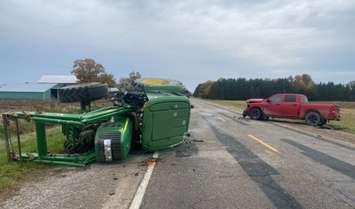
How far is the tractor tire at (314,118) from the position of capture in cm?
2597

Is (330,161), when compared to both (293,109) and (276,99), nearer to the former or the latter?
(293,109)

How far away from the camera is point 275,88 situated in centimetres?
13938

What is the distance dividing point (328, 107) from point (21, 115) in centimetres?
1956

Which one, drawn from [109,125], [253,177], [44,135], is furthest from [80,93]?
[253,177]

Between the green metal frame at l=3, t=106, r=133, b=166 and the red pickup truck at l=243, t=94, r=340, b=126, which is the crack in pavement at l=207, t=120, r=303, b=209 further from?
the red pickup truck at l=243, t=94, r=340, b=126

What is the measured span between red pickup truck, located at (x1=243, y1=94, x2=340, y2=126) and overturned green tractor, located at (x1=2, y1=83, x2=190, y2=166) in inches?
567

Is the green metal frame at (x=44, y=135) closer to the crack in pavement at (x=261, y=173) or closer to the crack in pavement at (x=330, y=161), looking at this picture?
the crack in pavement at (x=261, y=173)

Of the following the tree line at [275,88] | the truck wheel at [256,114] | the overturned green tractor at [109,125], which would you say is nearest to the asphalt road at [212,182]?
the overturned green tractor at [109,125]

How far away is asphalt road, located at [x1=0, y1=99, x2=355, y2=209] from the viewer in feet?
22.6

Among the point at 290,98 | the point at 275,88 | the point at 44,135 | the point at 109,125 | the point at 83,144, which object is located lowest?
the point at 275,88

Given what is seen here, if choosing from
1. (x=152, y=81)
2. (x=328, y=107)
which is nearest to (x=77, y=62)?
(x=328, y=107)

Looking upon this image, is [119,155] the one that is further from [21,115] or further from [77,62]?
[77,62]

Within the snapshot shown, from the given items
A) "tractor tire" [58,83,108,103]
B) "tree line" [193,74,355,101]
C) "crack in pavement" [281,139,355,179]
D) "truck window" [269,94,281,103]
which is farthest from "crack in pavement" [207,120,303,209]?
"tree line" [193,74,355,101]

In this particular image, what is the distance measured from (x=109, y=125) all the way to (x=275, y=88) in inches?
5208
